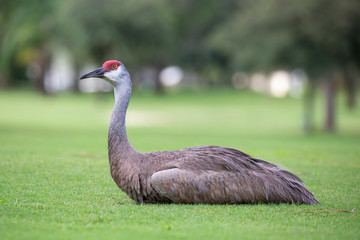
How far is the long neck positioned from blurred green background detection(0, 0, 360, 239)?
0.80 m

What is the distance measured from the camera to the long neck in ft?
26.7

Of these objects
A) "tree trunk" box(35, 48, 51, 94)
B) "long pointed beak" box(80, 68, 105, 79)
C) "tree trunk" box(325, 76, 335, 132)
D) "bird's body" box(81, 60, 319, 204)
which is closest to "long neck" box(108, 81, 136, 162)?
"bird's body" box(81, 60, 319, 204)

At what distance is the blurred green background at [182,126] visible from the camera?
6.96 meters

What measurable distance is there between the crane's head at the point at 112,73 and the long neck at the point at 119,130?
106mm

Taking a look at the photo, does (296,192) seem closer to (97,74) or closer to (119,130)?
(119,130)

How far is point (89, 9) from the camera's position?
45438mm

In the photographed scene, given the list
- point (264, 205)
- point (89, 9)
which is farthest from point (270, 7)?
point (89, 9)

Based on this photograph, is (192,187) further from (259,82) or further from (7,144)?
(259,82)

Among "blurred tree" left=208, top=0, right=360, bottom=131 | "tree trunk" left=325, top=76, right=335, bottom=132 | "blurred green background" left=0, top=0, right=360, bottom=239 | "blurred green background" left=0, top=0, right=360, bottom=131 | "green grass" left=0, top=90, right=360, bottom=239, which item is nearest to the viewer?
"green grass" left=0, top=90, right=360, bottom=239

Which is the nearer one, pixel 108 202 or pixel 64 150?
pixel 108 202

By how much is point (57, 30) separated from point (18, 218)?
39407 mm

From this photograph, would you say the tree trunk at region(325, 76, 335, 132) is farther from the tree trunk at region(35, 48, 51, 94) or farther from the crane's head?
the tree trunk at region(35, 48, 51, 94)

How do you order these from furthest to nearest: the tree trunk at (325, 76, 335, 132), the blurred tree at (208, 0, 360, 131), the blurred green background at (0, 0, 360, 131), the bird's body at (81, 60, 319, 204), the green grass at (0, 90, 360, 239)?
the tree trunk at (325, 76, 335, 132) → the blurred green background at (0, 0, 360, 131) → the blurred tree at (208, 0, 360, 131) → the bird's body at (81, 60, 319, 204) → the green grass at (0, 90, 360, 239)

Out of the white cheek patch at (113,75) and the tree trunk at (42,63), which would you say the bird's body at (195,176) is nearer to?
the white cheek patch at (113,75)
